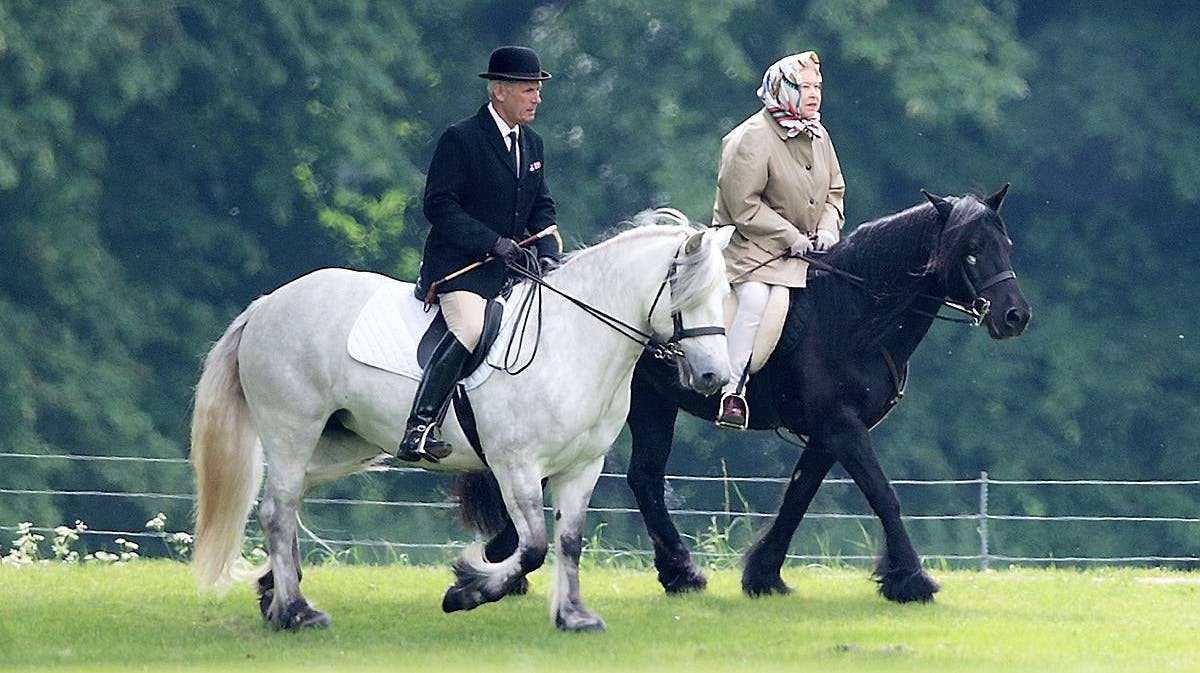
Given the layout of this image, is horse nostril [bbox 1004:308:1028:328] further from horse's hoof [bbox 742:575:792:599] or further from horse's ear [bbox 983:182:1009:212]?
horse's hoof [bbox 742:575:792:599]

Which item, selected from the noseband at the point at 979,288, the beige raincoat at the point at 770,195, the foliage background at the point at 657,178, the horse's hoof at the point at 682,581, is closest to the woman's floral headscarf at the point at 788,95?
the beige raincoat at the point at 770,195

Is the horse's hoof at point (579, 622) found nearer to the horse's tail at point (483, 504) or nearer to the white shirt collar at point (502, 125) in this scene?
the horse's tail at point (483, 504)

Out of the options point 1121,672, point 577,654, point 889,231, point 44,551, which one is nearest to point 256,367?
point 577,654

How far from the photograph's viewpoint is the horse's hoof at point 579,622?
11.6 meters

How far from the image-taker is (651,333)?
11.5m

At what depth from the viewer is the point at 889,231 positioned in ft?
43.1

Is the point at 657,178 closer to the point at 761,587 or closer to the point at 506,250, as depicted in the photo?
the point at 761,587

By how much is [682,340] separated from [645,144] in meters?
17.4

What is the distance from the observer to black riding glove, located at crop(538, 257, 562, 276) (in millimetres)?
12047

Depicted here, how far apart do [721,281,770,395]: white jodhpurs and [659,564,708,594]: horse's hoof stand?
1.16 meters

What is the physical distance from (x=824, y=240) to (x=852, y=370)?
90cm

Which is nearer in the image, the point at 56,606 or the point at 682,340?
the point at 682,340

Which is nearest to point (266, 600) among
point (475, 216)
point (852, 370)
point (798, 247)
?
point (475, 216)

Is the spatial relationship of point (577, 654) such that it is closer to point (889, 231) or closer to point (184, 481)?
point (889, 231)
